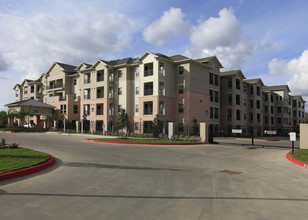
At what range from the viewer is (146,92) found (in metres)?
39.8

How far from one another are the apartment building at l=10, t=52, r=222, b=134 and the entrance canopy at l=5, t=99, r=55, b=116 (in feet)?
8.56

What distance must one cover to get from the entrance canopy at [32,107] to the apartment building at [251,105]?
37282mm

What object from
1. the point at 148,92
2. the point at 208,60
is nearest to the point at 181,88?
the point at 148,92

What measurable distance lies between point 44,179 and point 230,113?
145 ft

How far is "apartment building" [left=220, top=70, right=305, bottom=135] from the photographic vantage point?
158ft

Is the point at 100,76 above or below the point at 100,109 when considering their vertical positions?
above

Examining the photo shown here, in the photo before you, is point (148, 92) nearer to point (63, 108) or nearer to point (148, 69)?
point (148, 69)

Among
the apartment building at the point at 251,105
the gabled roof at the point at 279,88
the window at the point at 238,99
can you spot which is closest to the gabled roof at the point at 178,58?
the apartment building at the point at 251,105

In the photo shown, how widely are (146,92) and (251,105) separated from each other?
2826cm

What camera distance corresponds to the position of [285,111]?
220 feet

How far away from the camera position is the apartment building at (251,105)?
1900 inches

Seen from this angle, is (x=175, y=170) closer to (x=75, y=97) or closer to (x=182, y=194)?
(x=182, y=194)

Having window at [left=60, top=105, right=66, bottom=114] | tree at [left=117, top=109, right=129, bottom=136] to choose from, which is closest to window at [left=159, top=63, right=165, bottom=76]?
tree at [left=117, top=109, right=129, bottom=136]

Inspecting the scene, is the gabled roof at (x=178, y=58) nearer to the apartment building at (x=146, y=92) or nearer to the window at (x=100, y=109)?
the apartment building at (x=146, y=92)
